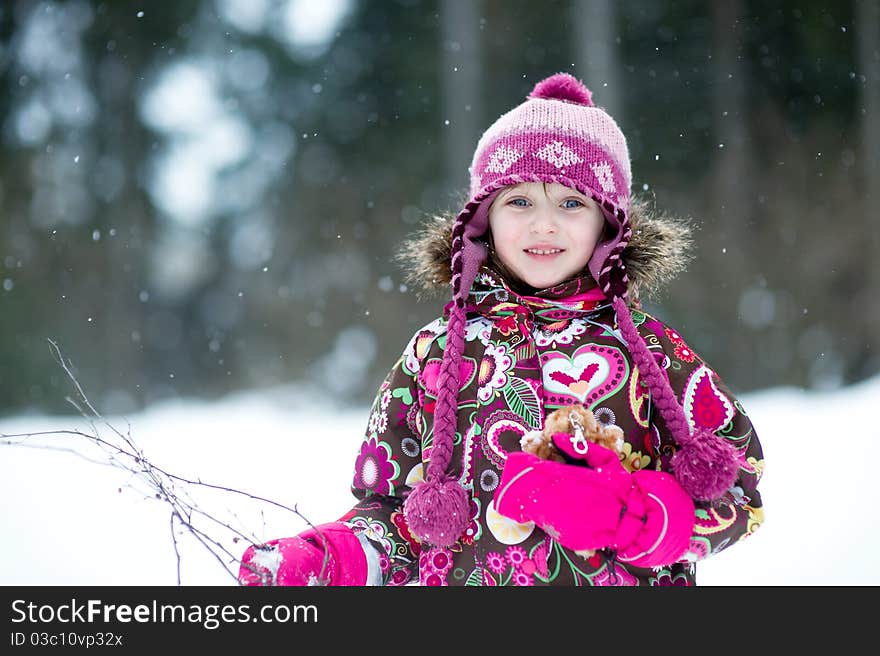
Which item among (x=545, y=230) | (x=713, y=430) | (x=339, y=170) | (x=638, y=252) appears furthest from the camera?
(x=339, y=170)

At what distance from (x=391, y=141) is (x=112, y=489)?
19.6 ft

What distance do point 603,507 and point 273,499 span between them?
2.59m

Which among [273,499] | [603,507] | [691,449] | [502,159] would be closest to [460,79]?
[273,499]

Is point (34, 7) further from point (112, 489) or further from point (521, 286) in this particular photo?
point (521, 286)

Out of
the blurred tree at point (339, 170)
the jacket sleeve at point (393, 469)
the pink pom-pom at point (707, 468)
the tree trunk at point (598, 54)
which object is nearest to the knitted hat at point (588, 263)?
the pink pom-pom at point (707, 468)

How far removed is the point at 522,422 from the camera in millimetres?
1656

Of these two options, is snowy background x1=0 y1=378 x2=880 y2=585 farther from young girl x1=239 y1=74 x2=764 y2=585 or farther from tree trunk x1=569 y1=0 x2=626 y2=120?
tree trunk x1=569 y1=0 x2=626 y2=120

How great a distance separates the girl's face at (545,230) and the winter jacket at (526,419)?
45 mm

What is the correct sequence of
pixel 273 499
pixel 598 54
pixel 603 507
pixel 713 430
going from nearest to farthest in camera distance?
pixel 603 507
pixel 713 430
pixel 273 499
pixel 598 54

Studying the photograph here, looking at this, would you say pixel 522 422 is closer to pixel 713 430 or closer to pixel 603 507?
pixel 603 507

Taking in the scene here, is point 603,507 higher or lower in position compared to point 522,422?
lower

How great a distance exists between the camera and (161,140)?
9.27m

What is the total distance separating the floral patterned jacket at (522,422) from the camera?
5.21 feet

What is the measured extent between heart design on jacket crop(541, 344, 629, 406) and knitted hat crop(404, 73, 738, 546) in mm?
50
